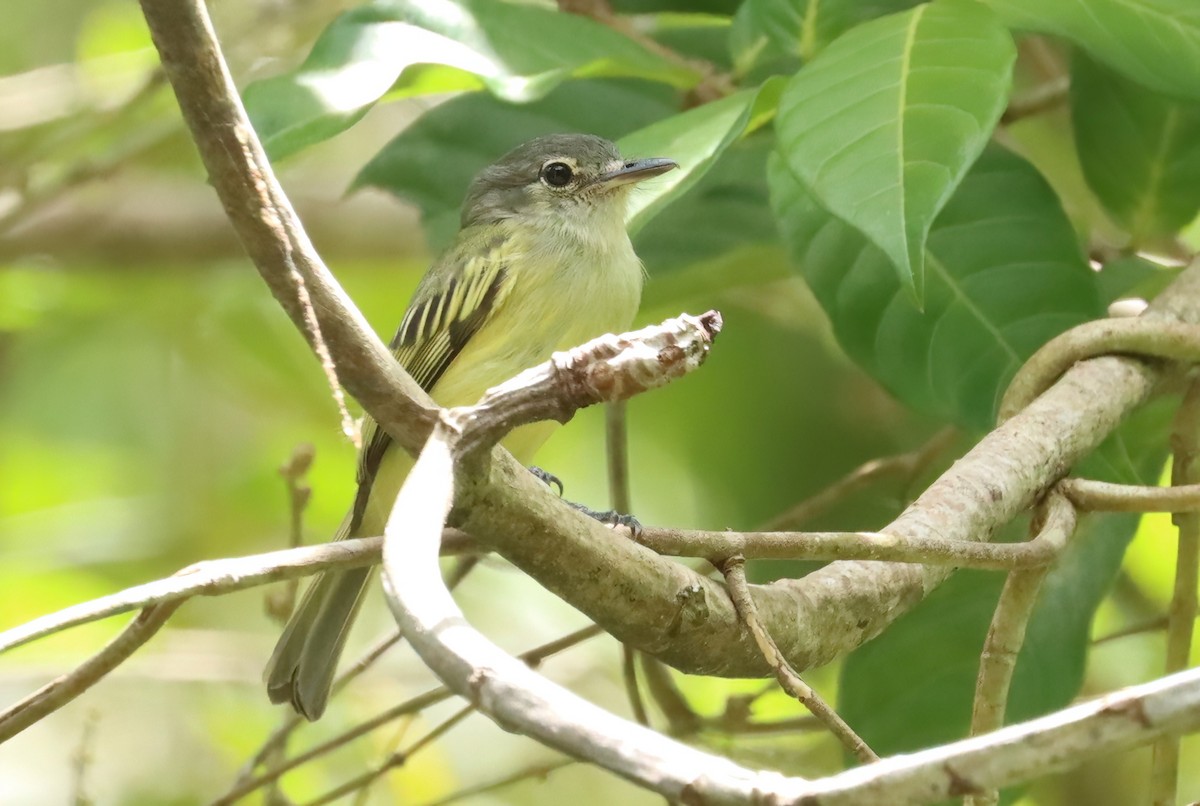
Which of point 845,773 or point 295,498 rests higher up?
point 845,773

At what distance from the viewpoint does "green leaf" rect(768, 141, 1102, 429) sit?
88.3 inches

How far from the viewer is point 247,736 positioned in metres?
3.70

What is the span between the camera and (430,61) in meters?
2.12

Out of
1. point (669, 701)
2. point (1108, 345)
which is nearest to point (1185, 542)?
point (1108, 345)

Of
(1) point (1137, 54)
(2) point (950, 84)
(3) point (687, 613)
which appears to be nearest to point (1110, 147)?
(1) point (1137, 54)

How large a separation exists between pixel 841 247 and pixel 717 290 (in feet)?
2.35

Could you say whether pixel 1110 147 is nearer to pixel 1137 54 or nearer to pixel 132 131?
pixel 1137 54

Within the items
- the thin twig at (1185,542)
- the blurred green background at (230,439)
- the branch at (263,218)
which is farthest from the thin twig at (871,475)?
the branch at (263,218)

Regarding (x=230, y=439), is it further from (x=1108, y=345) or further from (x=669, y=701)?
(x=1108, y=345)

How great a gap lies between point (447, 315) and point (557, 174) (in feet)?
1.89

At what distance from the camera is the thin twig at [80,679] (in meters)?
1.43

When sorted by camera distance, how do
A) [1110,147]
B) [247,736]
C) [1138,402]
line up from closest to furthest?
1. [1138,402]
2. [1110,147]
3. [247,736]

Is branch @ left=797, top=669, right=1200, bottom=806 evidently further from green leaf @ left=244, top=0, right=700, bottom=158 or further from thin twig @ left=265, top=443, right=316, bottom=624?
A: thin twig @ left=265, top=443, right=316, bottom=624

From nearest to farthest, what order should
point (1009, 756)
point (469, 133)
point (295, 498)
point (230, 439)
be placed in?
1. point (1009, 756)
2. point (295, 498)
3. point (469, 133)
4. point (230, 439)
